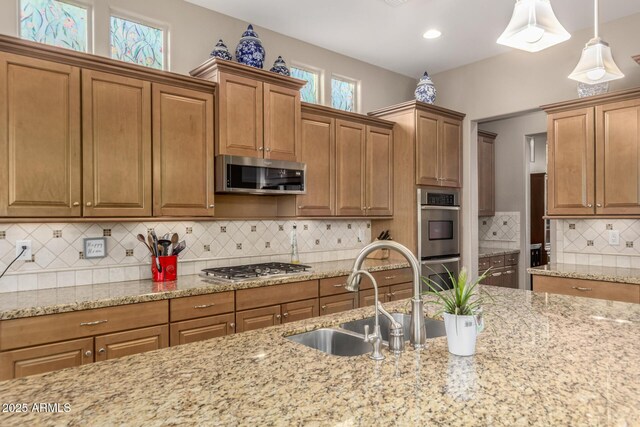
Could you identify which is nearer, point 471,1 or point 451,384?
point 451,384

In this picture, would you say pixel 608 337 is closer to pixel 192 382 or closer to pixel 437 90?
pixel 192 382

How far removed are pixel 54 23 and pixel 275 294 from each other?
7.67 feet

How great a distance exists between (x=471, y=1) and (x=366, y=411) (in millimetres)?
3343

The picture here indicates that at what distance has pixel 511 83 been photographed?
14.1 feet

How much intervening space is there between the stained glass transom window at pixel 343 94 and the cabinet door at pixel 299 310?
215 cm

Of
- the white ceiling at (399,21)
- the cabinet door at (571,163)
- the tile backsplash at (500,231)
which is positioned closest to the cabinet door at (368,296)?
the cabinet door at (571,163)

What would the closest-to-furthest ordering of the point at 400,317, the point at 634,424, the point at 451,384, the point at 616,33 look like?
the point at 634,424, the point at 451,384, the point at 400,317, the point at 616,33

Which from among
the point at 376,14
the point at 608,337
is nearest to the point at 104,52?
the point at 376,14

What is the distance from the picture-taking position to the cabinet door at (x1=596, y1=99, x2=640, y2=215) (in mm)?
3279

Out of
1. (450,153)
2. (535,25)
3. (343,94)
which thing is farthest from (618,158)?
(343,94)

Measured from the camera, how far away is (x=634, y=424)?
35.2 inches

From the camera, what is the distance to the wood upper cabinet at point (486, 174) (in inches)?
220

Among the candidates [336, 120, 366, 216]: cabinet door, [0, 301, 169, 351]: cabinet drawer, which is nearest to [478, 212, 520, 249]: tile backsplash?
[336, 120, 366, 216]: cabinet door

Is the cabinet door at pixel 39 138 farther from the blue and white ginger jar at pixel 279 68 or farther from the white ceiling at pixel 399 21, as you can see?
the blue and white ginger jar at pixel 279 68
